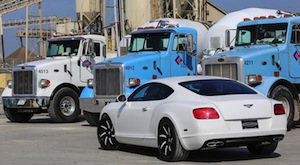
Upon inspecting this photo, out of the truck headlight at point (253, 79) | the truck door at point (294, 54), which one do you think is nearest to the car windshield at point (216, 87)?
the truck headlight at point (253, 79)

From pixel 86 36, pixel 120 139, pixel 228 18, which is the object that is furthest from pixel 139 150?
pixel 228 18

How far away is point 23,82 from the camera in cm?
2172

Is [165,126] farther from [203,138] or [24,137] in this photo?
[24,137]

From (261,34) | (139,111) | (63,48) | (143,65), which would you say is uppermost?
(261,34)

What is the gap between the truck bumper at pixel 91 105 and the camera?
18.5m

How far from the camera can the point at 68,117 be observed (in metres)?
21.6

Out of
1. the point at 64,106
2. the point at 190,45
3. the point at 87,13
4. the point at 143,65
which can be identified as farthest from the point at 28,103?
the point at 87,13

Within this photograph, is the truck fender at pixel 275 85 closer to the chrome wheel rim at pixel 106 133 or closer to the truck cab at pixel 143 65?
the truck cab at pixel 143 65

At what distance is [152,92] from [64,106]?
10198 millimetres

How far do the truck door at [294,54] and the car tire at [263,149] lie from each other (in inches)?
242

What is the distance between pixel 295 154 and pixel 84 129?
8.49m

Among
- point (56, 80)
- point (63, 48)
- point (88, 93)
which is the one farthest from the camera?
point (63, 48)

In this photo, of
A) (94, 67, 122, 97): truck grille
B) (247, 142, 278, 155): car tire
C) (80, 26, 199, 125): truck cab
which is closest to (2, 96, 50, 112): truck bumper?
(80, 26, 199, 125): truck cab

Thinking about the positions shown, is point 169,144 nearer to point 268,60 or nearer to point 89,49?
point 268,60
